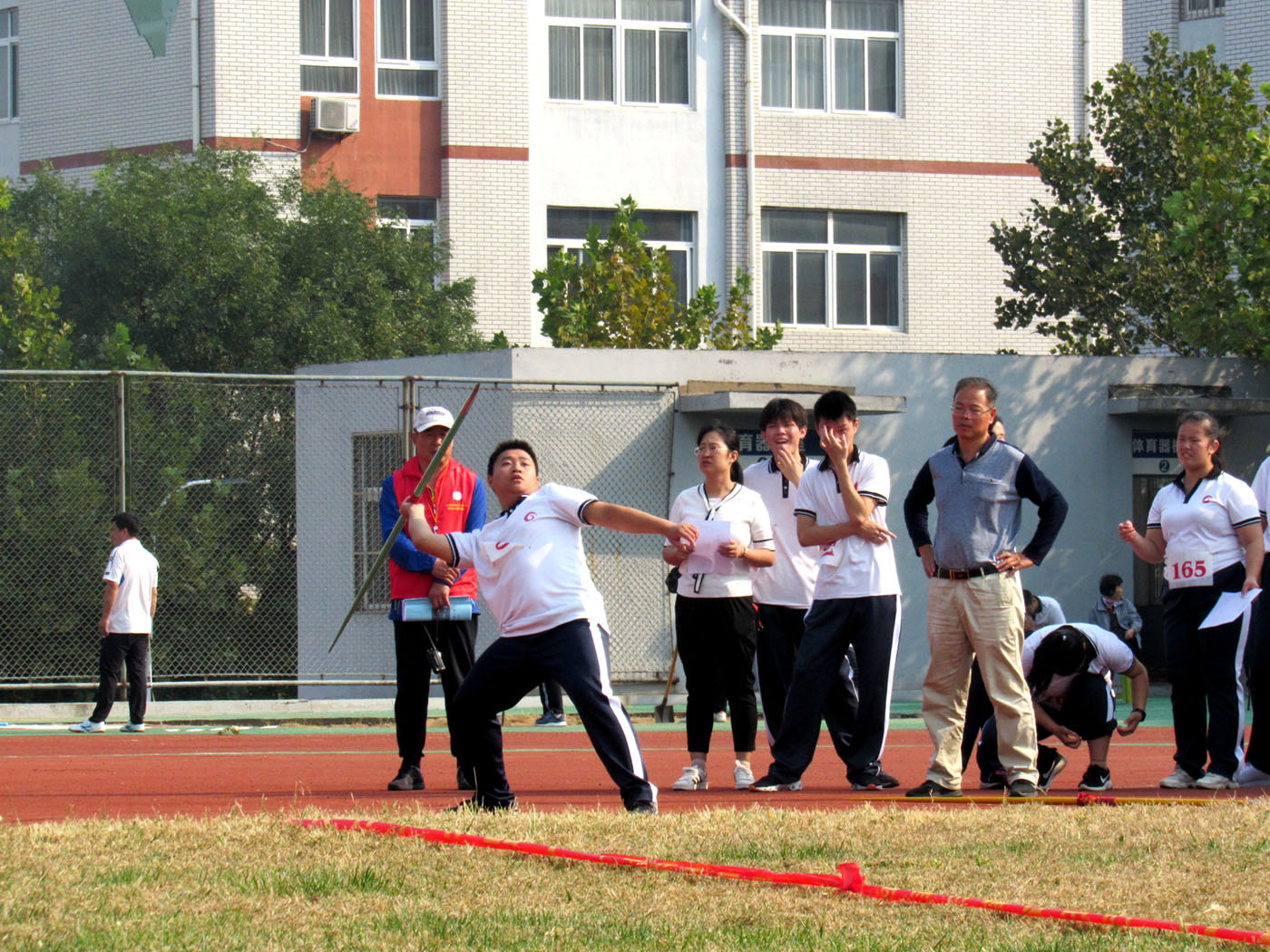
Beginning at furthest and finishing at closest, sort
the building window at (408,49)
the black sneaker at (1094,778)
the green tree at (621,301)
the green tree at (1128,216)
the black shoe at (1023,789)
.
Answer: the building window at (408,49) < the green tree at (1128,216) < the green tree at (621,301) < the black sneaker at (1094,778) < the black shoe at (1023,789)

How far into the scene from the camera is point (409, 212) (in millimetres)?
26656

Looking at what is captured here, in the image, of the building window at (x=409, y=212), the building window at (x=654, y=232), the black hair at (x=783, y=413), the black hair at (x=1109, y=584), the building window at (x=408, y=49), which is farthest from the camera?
the building window at (x=654, y=232)

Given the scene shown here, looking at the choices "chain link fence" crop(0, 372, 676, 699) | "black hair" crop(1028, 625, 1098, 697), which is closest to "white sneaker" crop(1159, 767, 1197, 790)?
"black hair" crop(1028, 625, 1098, 697)

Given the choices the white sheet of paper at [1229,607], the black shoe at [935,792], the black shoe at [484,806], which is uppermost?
the white sheet of paper at [1229,607]

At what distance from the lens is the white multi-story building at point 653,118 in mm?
26234

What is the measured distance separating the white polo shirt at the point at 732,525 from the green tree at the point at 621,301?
469 inches

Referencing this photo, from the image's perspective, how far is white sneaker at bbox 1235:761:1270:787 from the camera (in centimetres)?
910

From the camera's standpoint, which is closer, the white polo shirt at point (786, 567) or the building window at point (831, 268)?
the white polo shirt at point (786, 567)

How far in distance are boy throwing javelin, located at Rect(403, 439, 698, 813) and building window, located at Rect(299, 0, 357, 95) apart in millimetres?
19911

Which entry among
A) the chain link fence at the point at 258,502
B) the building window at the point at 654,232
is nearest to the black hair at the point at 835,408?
the chain link fence at the point at 258,502

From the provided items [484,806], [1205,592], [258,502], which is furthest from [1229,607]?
[258,502]

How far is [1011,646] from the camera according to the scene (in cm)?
834

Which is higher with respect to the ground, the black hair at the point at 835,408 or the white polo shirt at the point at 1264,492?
the black hair at the point at 835,408

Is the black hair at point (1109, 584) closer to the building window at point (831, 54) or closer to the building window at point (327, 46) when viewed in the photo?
the building window at point (831, 54)
